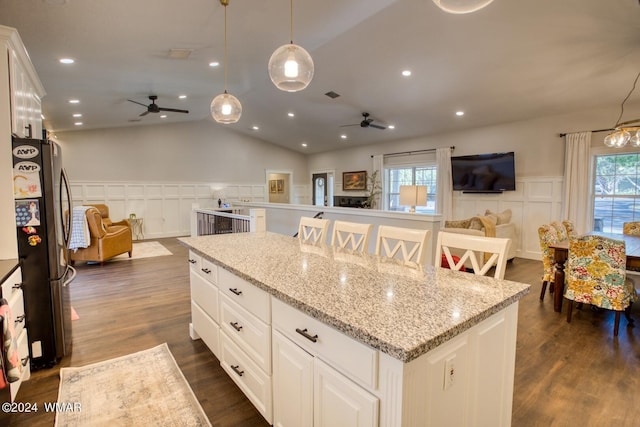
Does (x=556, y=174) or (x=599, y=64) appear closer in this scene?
(x=599, y=64)

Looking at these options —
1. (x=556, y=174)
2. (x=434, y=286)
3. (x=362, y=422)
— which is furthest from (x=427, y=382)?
(x=556, y=174)

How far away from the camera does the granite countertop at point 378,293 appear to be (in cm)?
99

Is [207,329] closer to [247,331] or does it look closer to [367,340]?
[247,331]

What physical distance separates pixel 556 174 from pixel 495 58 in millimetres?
3027

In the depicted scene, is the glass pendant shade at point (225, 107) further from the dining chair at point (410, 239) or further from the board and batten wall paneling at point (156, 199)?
the board and batten wall paneling at point (156, 199)

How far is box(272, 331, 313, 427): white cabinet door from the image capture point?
1.29 m

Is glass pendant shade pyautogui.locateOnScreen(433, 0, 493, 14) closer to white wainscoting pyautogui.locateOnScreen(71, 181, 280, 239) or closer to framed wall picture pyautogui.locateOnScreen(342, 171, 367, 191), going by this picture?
framed wall picture pyautogui.locateOnScreen(342, 171, 367, 191)

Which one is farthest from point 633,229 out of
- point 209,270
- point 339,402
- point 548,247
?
point 209,270

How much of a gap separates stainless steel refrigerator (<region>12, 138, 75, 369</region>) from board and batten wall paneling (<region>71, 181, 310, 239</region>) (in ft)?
21.5

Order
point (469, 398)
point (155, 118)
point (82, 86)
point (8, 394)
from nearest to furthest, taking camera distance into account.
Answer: point (469, 398) < point (8, 394) < point (82, 86) < point (155, 118)

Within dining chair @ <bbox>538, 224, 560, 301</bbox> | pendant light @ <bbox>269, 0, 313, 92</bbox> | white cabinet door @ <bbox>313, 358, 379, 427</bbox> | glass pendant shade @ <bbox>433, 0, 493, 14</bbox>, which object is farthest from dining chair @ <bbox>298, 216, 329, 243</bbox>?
dining chair @ <bbox>538, 224, 560, 301</bbox>

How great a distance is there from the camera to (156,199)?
8.81 m

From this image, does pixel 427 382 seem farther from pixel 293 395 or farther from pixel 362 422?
pixel 293 395

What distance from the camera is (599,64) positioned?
160 inches
